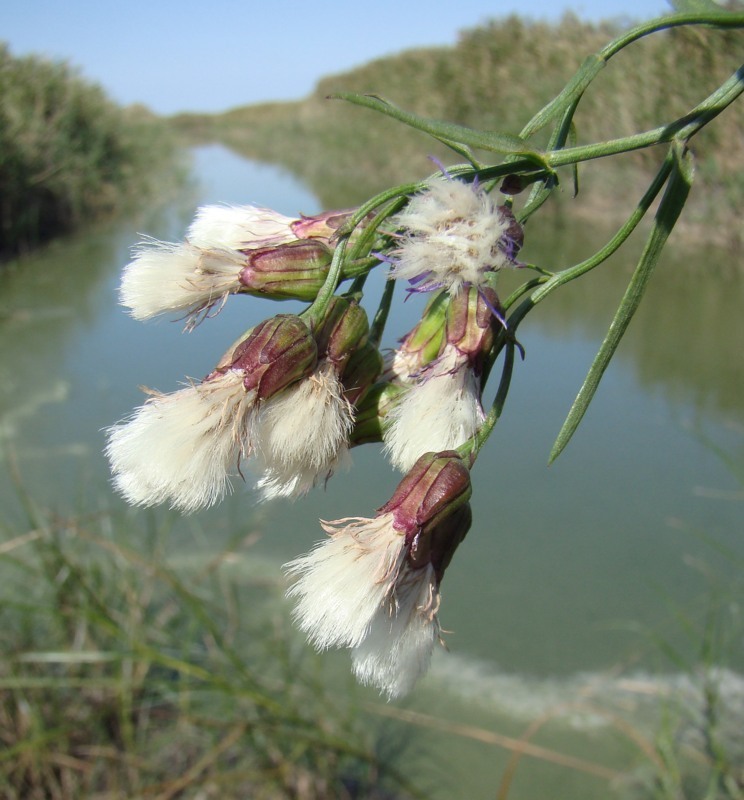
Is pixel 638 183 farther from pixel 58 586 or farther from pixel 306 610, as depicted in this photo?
pixel 306 610

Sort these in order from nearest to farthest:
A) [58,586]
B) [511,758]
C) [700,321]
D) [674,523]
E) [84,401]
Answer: [58,586], [511,758], [674,523], [84,401], [700,321]

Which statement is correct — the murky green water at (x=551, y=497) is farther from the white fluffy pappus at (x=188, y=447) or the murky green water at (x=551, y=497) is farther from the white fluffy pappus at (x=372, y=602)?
the white fluffy pappus at (x=188, y=447)

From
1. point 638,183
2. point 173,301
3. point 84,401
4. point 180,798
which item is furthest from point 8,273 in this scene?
point 173,301

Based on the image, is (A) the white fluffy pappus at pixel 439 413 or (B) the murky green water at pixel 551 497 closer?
(A) the white fluffy pappus at pixel 439 413

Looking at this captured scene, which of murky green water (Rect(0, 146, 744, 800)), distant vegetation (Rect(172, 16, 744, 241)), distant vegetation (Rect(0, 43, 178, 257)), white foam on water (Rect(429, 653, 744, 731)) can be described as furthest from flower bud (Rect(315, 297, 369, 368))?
distant vegetation (Rect(0, 43, 178, 257))

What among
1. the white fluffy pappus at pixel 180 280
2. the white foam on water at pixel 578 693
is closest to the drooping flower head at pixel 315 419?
the white fluffy pappus at pixel 180 280

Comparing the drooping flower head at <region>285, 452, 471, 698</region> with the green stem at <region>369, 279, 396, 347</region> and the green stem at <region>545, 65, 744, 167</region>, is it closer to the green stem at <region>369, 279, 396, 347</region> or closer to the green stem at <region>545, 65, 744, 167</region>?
the green stem at <region>369, 279, 396, 347</region>

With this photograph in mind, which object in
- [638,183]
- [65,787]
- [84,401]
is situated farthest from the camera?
[638,183]

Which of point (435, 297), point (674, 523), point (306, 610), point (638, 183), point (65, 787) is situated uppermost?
point (435, 297)
